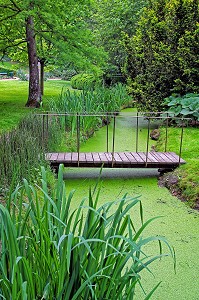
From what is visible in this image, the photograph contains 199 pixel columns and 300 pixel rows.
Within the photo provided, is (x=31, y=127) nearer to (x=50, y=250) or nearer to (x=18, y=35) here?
(x=50, y=250)

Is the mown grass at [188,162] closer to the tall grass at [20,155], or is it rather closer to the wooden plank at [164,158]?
the wooden plank at [164,158]

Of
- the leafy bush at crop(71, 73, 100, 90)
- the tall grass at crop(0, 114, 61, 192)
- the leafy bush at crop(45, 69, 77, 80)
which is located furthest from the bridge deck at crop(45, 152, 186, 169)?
the leafy bush at crop(45, 69, 77, 80)

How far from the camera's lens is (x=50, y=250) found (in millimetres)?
1542

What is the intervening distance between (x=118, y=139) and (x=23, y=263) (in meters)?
5.19

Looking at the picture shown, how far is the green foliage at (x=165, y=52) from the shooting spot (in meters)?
6.89

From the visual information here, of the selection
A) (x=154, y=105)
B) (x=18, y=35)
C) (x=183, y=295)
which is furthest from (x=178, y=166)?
(x=18, y=35)

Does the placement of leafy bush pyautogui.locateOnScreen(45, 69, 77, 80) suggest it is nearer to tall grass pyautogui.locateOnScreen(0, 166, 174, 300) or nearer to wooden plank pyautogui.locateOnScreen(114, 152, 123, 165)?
wooden plank pyautogui.locateOnScreen(114, 152, 123, 165)

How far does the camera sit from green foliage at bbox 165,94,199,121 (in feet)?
21.9

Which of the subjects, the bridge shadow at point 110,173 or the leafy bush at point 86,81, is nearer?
the bridge shadow at point 110,173

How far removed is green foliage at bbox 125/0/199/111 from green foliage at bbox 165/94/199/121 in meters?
Answer: 0.24

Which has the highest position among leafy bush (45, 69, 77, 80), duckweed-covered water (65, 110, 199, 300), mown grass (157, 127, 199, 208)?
leafy bush (45, 69, 77, 80)

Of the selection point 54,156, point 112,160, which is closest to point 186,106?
point 112,160

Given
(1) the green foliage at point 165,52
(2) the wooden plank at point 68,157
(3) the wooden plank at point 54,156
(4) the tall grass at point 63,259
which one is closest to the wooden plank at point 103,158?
(2) the wooden plank at point 68,157

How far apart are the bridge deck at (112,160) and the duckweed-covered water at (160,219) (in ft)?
0.58
